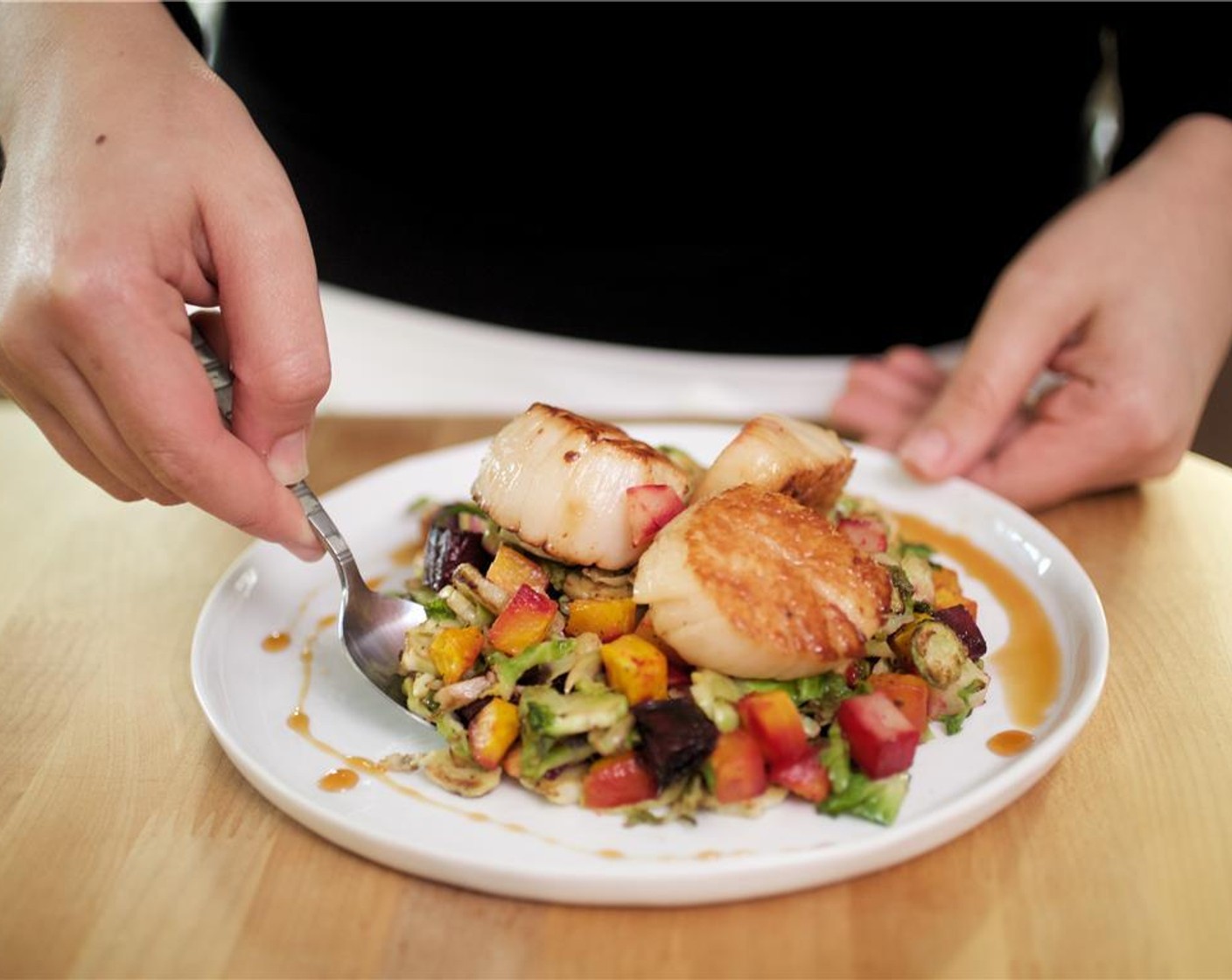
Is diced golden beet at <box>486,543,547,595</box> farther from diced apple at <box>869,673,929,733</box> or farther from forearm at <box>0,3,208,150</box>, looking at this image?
forearm at <box>0,3,208,150</box>

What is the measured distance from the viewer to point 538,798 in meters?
1.73

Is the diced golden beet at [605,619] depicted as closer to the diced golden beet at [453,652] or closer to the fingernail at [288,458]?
the diced golden beet at [453,652]

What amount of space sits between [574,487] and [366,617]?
446 millimetres

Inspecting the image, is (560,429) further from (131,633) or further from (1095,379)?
(1095,379)

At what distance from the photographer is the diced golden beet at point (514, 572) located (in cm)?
200

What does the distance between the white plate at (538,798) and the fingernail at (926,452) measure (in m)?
0.21

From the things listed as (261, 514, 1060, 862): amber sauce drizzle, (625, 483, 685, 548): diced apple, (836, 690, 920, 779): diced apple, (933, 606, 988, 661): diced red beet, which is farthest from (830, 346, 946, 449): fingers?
(836, 690, 920, 779): diced apple

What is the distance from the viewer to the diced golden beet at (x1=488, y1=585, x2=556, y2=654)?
1878 mm

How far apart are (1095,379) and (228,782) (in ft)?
6.26

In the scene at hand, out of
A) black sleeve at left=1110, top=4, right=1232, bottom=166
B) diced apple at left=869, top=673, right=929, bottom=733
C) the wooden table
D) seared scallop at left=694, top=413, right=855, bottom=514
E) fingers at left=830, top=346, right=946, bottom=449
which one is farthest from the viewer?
fingers at left=830, top=346, right=946, bottom=449

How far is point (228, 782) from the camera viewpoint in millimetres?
1840

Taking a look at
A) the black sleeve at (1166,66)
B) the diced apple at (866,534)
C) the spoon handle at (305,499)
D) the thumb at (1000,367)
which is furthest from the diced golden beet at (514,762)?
the black sleeve at (1166,66)

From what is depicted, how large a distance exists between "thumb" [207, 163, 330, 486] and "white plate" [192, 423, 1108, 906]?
0.45 meters

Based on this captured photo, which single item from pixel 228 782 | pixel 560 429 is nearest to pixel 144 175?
pixel 560 429
